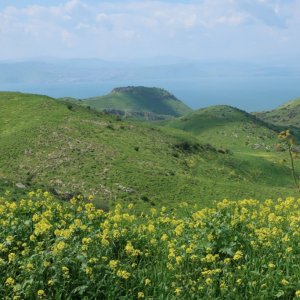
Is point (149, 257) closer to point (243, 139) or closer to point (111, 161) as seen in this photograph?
point (111, 161)

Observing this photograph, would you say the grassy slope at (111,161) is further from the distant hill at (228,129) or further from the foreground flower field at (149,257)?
the distant hill at (228,129)

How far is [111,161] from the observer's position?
57844 mm

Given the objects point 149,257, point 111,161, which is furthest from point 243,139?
point 149,257

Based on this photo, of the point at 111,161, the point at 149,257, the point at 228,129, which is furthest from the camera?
the point at 228,129

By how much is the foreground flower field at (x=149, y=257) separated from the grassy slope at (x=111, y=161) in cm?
3025

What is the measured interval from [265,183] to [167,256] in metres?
67.1

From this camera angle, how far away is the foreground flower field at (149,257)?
974 centimetres

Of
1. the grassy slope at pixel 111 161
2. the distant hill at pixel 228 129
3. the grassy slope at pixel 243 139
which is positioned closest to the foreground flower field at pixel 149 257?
the grassy slope at pixel 111 161

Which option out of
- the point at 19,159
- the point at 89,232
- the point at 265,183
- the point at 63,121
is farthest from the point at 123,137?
the point at 89,232

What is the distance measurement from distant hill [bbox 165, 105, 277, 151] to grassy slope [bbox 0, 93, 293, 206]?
3920 centimetres

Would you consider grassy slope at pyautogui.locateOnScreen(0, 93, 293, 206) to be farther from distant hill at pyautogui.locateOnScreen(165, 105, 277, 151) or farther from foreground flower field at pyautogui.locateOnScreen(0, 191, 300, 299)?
distant hill at pyautogui.locateOnScreen(165, 105, 277, 151)

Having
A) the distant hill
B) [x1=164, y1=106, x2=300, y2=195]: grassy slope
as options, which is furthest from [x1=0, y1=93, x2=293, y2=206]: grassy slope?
the distant hill

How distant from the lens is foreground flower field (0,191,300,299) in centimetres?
974

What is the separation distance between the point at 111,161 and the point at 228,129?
86331 millimetres
